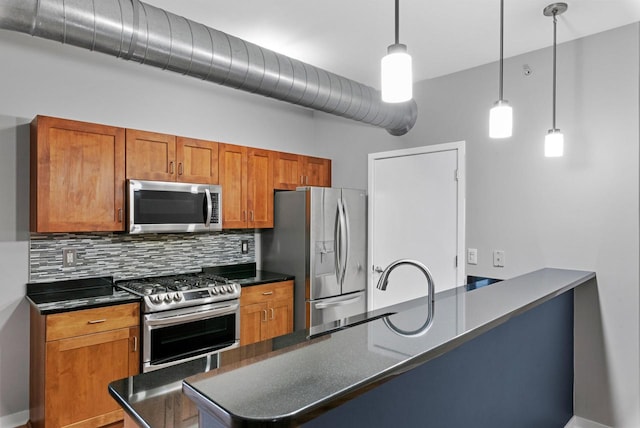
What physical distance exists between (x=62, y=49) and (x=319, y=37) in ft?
6.33

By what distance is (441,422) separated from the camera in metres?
1.48

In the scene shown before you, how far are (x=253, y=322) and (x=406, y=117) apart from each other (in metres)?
2.28

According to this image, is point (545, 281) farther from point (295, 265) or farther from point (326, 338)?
point (295, 265)

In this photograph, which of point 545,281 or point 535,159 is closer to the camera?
point 545,281

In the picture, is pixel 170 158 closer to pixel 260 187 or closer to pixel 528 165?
pixel 260 187

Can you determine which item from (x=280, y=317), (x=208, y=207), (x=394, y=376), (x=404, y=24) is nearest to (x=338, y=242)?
(x=280, y=317)

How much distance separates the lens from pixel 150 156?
3.09 m

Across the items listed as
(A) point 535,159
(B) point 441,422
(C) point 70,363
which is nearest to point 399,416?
(B) point 441,422

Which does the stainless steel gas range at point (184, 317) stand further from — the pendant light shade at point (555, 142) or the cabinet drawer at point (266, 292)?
the pendant light shade at point (555, 142)

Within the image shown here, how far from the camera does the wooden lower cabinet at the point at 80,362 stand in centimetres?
241

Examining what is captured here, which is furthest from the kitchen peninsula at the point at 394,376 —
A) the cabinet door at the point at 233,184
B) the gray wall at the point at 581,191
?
the cabinet door at the point at 233,184

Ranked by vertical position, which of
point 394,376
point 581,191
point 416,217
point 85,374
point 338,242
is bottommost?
point 85,374

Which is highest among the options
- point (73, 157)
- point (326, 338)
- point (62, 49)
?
point (62, 49)

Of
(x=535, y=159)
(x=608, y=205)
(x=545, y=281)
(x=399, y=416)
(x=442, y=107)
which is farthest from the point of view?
(x=442, y=107)
